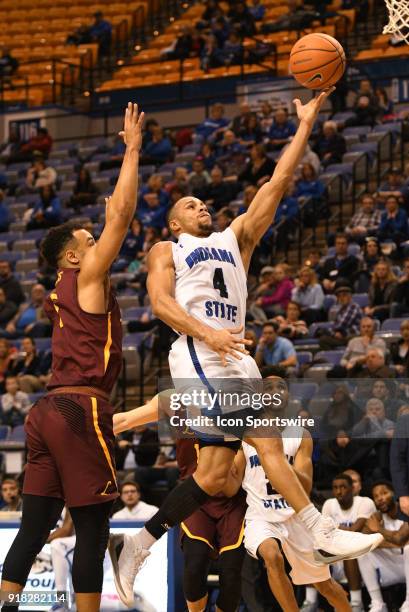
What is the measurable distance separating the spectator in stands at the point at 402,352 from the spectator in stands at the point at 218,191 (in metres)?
5.86

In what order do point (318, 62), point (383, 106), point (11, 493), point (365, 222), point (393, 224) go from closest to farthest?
point (318, 62) → point (11, 493) → point (393, 224) → point (365, 222) → point (383, 106)

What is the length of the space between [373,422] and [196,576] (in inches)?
149

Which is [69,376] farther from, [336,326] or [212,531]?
[336,326]

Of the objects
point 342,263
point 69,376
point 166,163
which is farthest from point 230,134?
point 69,376

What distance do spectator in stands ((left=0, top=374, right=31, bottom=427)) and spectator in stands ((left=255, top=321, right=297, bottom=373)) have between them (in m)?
3.21

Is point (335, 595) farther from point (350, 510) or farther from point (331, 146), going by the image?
point (331, 146)

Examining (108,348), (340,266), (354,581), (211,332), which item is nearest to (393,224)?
(340,266)

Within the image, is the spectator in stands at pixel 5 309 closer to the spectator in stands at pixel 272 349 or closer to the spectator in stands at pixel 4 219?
the spectator in stands at pixel 4 219

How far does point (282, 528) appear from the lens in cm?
878

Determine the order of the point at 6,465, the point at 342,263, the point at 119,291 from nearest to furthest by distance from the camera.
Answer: the point at 6,465 < the point at 342,263 < the point at 119,291

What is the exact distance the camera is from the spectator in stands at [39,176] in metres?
21.5

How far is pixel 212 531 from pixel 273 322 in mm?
5381

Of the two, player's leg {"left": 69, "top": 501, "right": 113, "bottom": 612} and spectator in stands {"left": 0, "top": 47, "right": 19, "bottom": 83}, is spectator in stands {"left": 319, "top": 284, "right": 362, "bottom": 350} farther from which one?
spectator in stands {"left": 0, "top": 47, "right": 19, "bottom": 83}

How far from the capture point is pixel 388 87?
20703 mm
